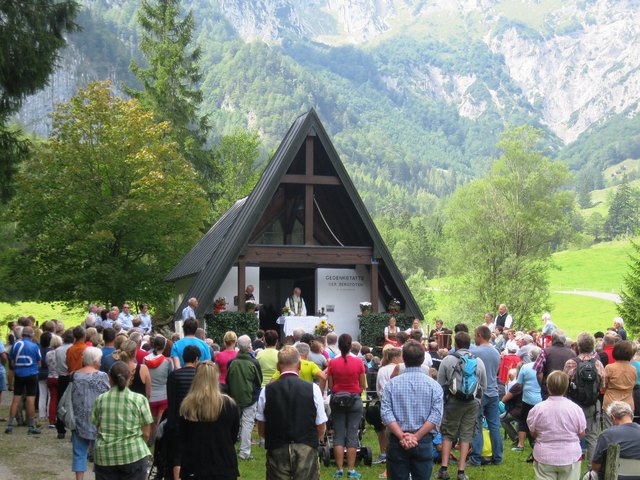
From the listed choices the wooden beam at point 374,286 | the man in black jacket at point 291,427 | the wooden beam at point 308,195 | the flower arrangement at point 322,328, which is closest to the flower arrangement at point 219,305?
the flower arrangement at point 322,328

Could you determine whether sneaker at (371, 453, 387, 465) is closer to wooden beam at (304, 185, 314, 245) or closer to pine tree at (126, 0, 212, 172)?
wooden beam at (304, 185, 314, 245)

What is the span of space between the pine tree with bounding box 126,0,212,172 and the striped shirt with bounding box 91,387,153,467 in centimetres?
4148

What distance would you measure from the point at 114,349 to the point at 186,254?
19.0 meters

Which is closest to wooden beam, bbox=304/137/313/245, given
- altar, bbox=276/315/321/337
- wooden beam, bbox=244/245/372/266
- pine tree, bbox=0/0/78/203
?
wooden beam, bbox=244/245/372/266

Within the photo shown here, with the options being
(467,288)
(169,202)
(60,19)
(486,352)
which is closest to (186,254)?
(169,202)

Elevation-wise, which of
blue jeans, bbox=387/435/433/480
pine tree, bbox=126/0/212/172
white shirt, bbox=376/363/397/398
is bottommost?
blue jeans, bbox=387/435/433/480

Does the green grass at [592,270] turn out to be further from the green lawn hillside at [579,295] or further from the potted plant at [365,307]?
the potted plant at [365,307]

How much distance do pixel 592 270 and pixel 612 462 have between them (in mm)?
81180

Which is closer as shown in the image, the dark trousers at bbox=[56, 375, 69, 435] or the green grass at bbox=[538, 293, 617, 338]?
the dark trousers at bbox=[56, 375, 69, 435]

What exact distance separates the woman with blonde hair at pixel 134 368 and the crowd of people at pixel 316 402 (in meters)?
0.03

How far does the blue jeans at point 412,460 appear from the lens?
25.2ft

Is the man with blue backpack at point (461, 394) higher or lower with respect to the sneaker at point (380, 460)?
higher

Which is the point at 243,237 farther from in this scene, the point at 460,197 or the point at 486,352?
the point at 460,197

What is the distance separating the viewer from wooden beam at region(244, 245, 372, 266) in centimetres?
2259
